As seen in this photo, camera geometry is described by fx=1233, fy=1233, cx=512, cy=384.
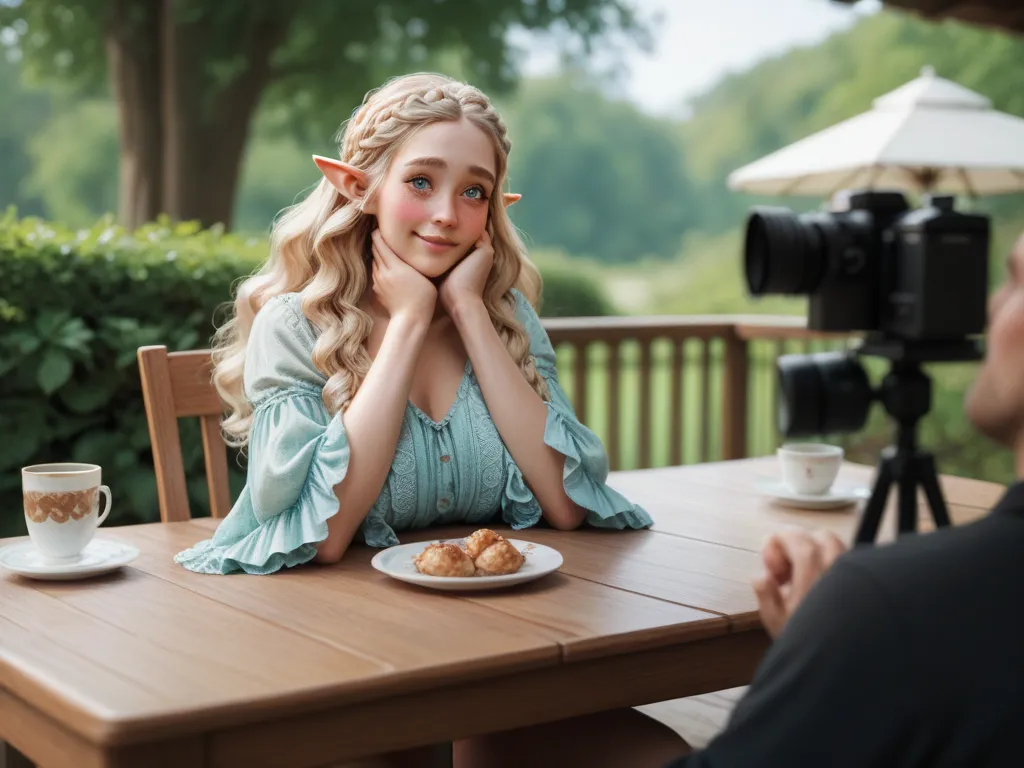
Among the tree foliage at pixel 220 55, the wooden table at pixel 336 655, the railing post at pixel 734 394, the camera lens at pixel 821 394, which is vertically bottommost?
the railing post at pixel 734 394

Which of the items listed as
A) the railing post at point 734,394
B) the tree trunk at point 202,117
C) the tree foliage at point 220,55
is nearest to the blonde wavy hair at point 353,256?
the railing post at point 734,394

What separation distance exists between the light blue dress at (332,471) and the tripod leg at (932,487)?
0.73 m

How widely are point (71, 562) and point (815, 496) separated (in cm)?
124

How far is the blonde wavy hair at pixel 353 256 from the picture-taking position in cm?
187

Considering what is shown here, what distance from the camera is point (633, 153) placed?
15.5 metres

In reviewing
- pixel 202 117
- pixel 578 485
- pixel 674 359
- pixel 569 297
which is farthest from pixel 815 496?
pixel 202 117

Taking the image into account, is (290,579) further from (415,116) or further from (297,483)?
(415,116)

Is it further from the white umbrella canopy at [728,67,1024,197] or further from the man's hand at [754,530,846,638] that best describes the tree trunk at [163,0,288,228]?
the man's hand at [754,530,846,638]

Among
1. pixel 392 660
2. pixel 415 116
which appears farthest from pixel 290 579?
pixel 415 116

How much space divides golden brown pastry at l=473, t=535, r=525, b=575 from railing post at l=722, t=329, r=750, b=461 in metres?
3.60

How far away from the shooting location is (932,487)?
1.25 metres

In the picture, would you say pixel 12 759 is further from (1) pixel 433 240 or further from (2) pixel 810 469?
(2) pixel 810 469

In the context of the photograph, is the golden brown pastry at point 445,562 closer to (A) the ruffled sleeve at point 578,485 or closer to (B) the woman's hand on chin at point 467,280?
(A) the ruffled sleeve at point 578,485

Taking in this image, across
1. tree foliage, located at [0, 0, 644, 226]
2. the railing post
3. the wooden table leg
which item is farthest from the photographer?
tree foliage, located at [0, 0, 644, 226]
